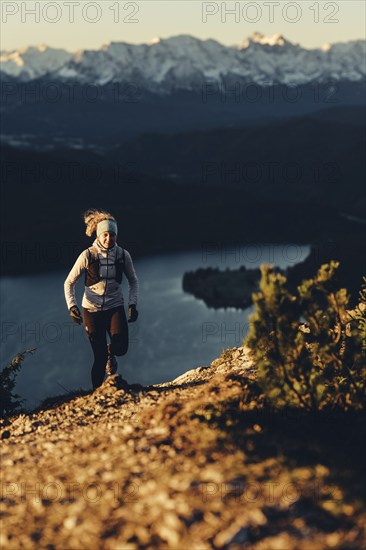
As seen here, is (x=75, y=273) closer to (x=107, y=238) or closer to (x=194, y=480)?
(x=107, y=238)

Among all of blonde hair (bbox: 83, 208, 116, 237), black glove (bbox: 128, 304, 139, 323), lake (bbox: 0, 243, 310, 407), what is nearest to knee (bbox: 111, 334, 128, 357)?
black glove (bbox: 128, 304, 139, 323)

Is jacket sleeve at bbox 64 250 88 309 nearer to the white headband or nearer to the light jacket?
the light jacket

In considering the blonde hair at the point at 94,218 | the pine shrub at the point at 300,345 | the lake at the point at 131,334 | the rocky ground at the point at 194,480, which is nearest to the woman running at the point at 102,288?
the blonde hair at the point at 94,218

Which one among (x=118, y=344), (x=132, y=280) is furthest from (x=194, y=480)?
(x=132, y=280)

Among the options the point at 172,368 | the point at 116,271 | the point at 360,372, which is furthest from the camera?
the point at 172,368

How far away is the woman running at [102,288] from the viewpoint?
40.0ft

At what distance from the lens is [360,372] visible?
9.45 m

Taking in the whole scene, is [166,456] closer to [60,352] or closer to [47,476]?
[47,476]

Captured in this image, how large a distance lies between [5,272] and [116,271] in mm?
141200

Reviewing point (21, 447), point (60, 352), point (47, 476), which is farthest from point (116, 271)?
point (60, 352)

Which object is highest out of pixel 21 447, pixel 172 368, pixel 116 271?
pixel 116 271

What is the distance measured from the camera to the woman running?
1220cm

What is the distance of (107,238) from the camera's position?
474 inches

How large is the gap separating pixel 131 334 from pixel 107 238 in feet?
278
